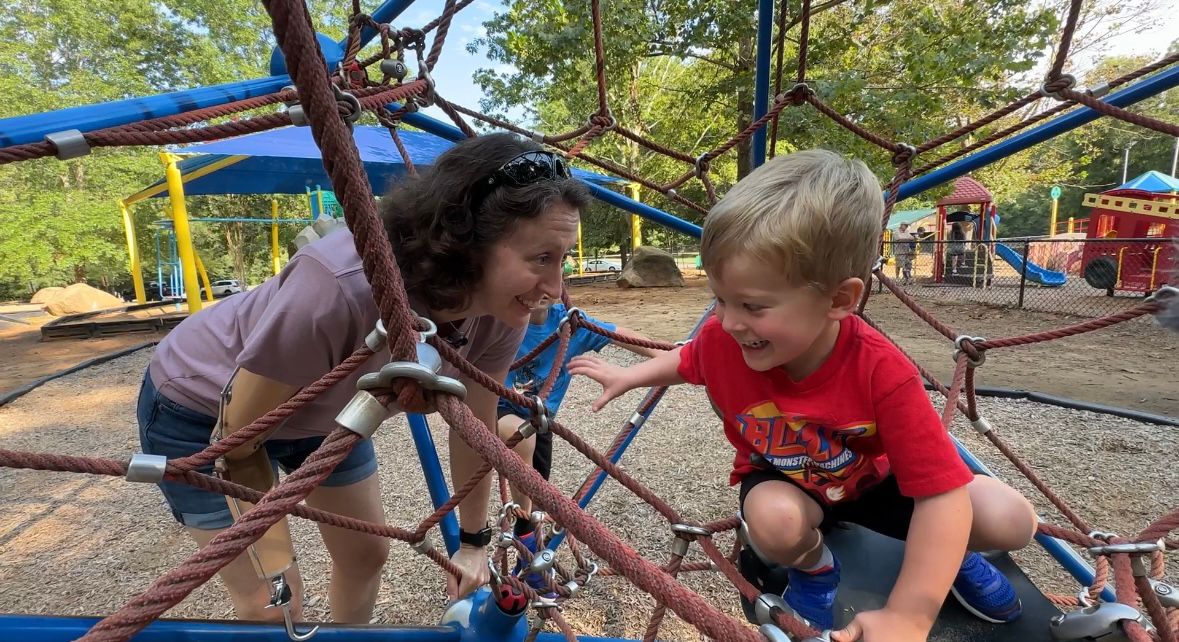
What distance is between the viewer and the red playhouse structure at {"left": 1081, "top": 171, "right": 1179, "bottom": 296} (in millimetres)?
5629

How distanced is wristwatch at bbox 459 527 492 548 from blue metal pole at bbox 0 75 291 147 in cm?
90

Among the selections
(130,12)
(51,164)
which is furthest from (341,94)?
(130,12)

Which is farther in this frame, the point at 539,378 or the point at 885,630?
the point at 539,378

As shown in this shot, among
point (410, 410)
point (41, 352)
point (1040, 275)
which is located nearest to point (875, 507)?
point (410, 410)

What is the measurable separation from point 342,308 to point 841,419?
62cm

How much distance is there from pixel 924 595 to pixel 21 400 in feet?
16.1

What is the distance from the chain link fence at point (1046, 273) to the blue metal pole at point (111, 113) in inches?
209

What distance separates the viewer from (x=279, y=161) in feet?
17.8

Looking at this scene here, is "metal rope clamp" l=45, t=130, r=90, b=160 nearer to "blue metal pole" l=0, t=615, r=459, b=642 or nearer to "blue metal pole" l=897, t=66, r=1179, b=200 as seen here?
"blue metal pole" l=0, t=615, r=459, b=642

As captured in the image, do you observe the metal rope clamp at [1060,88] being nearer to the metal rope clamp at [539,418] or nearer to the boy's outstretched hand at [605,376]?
the boy's outstretched hand at [605,376]

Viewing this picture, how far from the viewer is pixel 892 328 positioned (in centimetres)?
515

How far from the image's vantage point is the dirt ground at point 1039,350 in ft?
10.4

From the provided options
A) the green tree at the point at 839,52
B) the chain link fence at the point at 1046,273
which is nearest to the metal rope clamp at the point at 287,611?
the green tree at the point at 839,52

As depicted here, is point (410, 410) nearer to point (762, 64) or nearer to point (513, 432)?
point (513, 432)
